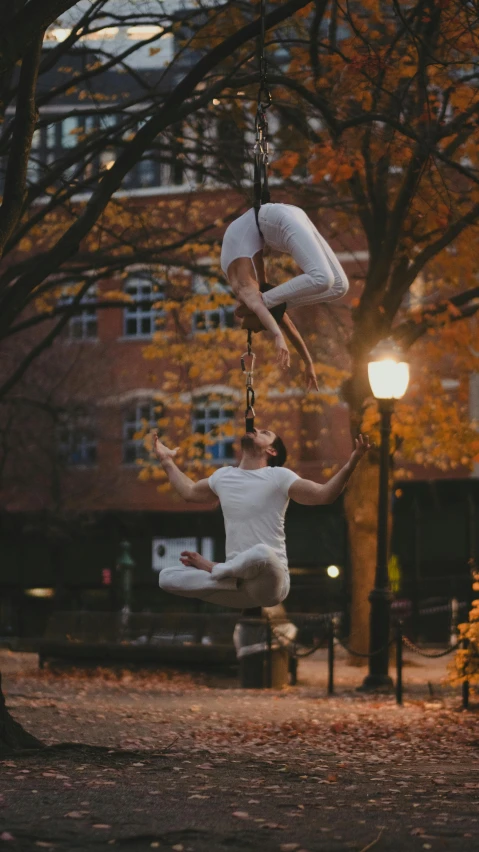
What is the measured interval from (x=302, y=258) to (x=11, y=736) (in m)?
5.51

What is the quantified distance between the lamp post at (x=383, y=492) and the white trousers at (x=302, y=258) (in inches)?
433

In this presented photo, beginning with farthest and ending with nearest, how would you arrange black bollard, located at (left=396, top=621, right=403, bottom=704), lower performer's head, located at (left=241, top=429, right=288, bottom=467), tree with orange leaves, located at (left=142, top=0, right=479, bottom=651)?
black bollard, located at (left=396, top=621, right=403, bottom=704) < tree with orange leaves, located at (left=142, top=0, right=479, bottom=651) < lower performer's head, located at (left=241, top=429, right=288, bottom=467)

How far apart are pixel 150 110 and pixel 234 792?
9.07 m

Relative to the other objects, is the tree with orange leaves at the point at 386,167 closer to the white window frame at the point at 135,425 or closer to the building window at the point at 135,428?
the white window frame at the point at 135,425

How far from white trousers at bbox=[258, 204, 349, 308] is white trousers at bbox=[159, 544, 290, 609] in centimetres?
162

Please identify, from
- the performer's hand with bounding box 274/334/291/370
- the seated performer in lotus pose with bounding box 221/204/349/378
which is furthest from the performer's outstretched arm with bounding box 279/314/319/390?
the performer's hand with bounding box 274/334/291/370

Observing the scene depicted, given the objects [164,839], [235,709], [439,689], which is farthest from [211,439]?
[164,839]

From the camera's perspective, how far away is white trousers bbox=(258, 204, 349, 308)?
311 inches

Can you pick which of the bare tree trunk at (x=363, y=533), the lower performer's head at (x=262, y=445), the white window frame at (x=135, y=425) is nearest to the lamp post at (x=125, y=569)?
the white window frame at (x=135, y=425)

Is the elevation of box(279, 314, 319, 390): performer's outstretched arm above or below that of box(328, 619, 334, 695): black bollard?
above

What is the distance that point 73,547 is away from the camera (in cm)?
4112

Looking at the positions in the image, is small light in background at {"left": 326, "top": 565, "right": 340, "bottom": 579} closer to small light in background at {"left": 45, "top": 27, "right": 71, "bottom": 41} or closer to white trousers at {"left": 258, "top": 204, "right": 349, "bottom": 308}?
small light in background at {"left": 45, "top": 27, "right": 71, "bottom": 41}

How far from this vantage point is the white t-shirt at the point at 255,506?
8.92 meters

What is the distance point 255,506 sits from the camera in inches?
352
